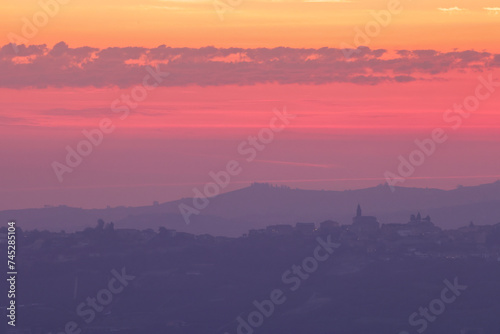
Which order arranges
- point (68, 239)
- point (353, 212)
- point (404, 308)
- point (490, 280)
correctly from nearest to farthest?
point (404, 308) → point (490, 280) → point (68, 239) → point (353, 212)

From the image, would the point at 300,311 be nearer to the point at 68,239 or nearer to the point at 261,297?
the point at 261,297

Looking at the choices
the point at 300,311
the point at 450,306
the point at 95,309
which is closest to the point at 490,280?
the point at 450,306

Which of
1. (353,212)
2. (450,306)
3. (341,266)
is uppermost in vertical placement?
(353,212)

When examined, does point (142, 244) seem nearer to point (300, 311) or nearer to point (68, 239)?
point (68, 239)

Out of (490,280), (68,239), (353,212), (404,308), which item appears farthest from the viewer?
(353,212)

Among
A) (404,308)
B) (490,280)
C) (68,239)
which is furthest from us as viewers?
(68,239)

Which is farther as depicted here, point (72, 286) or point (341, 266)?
point (341, 266)

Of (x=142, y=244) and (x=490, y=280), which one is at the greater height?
(x=142, y=244)

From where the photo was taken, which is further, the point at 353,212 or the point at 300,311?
the point at 353,212

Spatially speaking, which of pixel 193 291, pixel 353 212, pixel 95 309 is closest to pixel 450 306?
pixel 193 291
